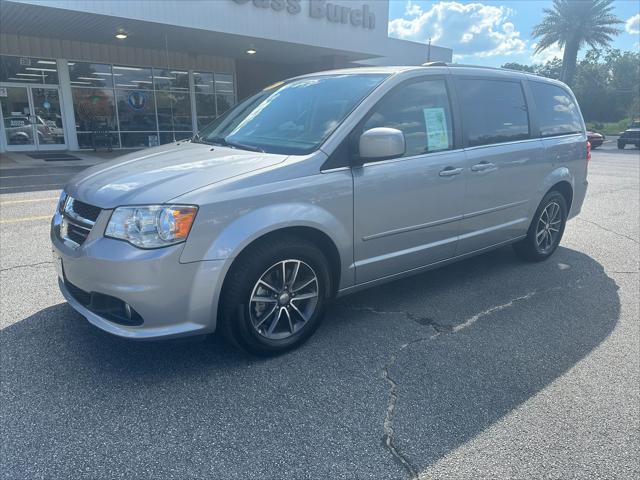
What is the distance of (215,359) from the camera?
3.21m

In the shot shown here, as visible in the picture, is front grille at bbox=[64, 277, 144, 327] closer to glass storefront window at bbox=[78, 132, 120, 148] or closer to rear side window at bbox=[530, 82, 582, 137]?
rear side window at bbox=[530, 82, 582, 137]

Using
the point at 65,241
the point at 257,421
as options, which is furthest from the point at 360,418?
the point at 65,241

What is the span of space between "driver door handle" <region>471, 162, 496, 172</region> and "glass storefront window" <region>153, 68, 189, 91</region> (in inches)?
722

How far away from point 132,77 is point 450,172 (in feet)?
59.9

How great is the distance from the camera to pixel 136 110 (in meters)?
19.6

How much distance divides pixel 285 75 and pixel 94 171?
21738mm

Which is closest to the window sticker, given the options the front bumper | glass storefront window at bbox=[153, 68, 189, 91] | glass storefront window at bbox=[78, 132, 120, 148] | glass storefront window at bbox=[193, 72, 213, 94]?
the front bumper

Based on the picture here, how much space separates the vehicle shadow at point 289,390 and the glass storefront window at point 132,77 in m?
17.3

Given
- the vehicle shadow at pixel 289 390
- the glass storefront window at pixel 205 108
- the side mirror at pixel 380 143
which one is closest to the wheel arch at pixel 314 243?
the vehicle shadow at pixel 289 390

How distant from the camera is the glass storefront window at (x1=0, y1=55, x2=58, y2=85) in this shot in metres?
16.4

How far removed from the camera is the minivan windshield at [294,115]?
3.46 m

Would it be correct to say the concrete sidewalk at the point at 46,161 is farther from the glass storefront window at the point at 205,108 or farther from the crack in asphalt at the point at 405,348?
the crack in asphalt at the point at 405,348

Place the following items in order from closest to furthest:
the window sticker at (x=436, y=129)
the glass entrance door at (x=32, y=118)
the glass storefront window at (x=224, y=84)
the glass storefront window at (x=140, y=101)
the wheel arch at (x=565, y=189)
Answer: the window sticker at (x=436, y=129)
the wheel arch at (x=565, y=189)
the glass entrance door at (x=32, y=118)
the glass storefront window at (x=140, y=101)
the glass storefront window at (x=224, y=84)

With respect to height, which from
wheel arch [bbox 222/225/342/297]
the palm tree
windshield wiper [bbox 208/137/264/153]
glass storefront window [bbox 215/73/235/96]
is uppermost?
the palm tree
